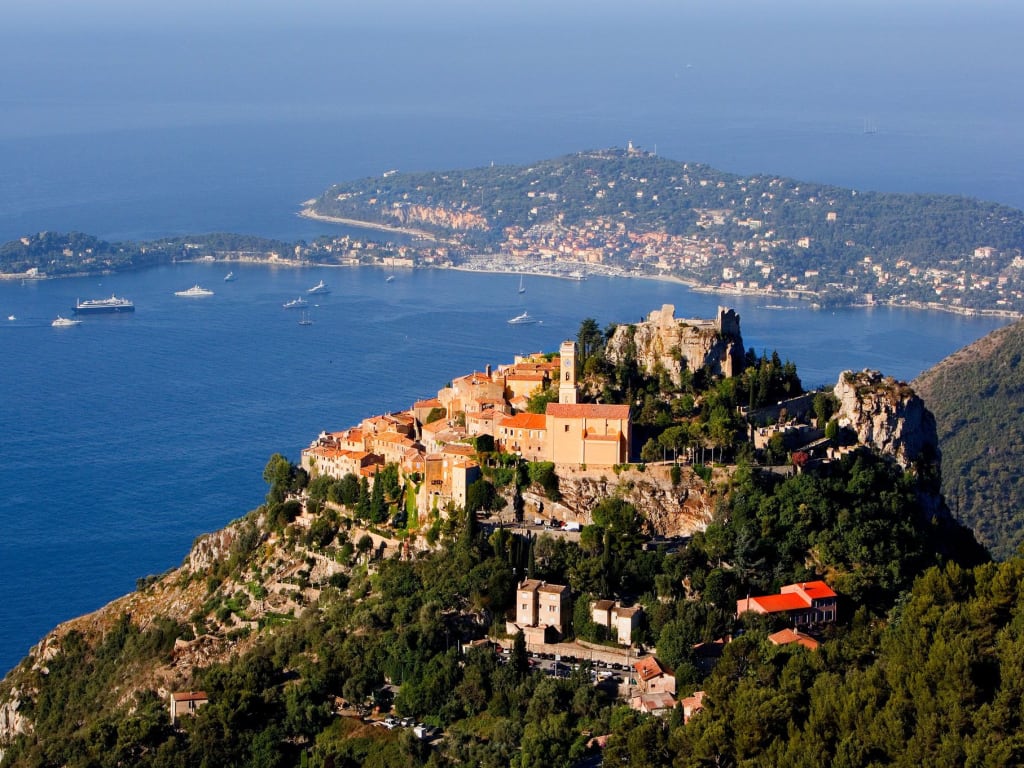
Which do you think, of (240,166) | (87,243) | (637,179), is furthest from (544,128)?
(87,243)

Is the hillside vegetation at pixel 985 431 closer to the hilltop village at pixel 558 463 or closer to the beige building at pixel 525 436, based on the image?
the hilltop village at pixel 558 463

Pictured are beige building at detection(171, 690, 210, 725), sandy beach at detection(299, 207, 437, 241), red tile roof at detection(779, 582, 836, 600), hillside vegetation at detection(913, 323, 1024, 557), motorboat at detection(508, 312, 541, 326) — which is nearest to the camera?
red tile roof at detection(779, 582, 836, 600)

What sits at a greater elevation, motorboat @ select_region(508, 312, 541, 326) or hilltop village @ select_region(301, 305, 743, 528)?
hilltop village @ select_region(301, 305, 743, 528)

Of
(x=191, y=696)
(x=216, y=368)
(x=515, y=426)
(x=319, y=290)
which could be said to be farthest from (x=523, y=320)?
(x=191, y=696)

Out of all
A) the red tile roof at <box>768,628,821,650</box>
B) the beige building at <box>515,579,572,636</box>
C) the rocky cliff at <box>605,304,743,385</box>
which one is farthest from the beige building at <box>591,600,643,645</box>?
the rocky cliff at <box>605,304,743,385</box>

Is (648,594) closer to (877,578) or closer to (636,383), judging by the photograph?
(877,578)

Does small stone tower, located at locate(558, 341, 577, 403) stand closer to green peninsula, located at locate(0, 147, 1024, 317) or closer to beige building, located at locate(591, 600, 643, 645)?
beige building, located at locate(591, 600, 643, 645)

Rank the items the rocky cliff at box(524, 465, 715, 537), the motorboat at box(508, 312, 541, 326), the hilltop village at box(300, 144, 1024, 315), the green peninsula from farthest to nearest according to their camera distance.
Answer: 1. the green peninsula
2. the hilltop village at box(300, 144, 1024, 315)
3. the motorboat at box(508, 312, 541, 326)
4. the rocky cliff at box(524, 465, 715, 537)

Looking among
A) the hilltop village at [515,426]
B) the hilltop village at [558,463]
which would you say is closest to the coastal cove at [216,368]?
the hilltop village at [515,426]
